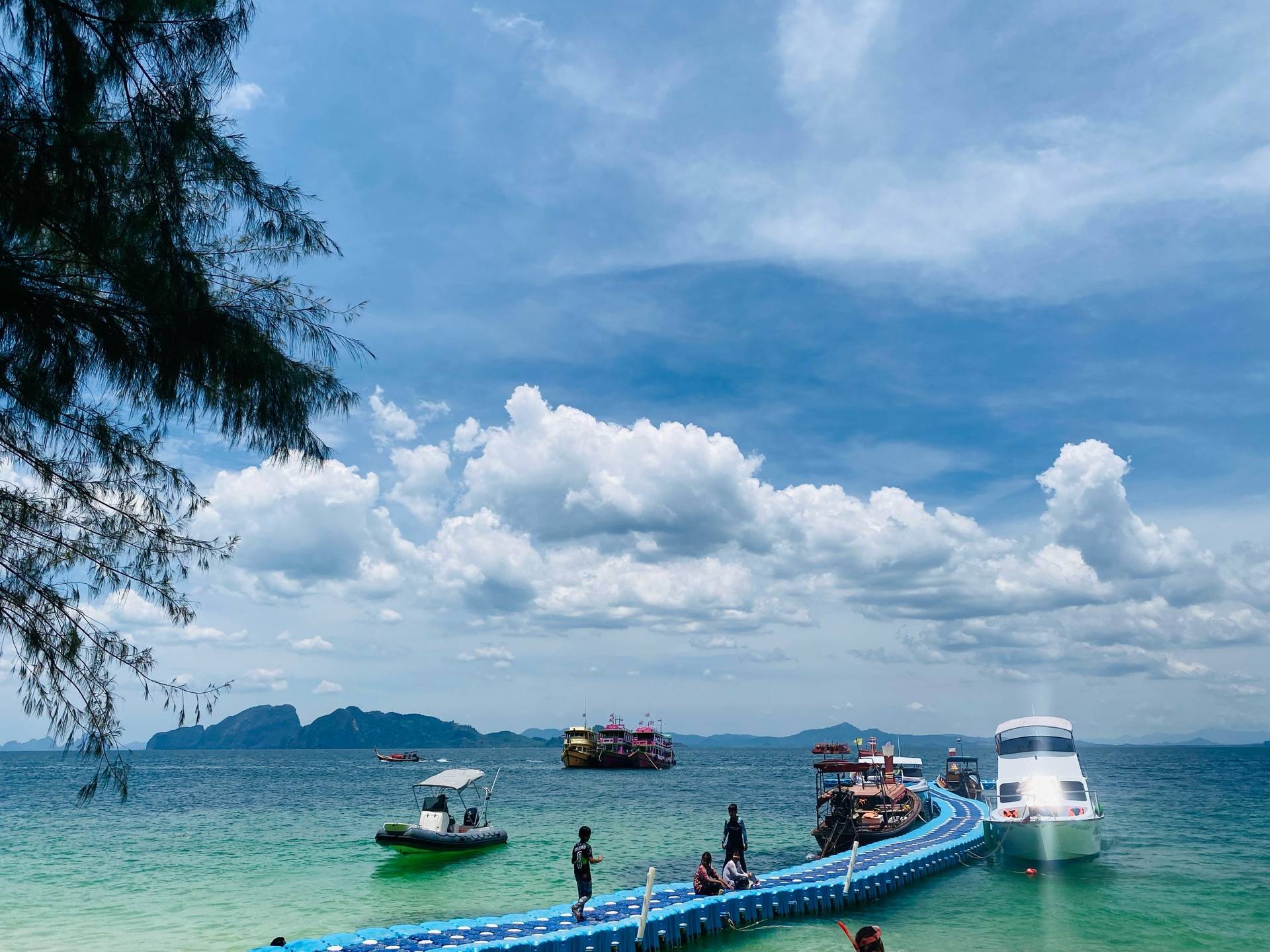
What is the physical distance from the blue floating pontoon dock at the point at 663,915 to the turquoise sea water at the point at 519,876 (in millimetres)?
551

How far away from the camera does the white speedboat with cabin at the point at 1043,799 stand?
28.2 metres

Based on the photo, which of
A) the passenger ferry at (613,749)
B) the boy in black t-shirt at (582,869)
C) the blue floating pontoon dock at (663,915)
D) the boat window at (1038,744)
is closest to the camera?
the blue floating pontoon dock at (663,915)

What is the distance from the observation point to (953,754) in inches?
2608

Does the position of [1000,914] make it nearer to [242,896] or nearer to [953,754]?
[242,896]

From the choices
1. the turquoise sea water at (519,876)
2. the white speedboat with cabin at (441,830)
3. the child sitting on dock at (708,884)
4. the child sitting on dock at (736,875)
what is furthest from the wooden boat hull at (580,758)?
the child sitting on dock at (708,884)

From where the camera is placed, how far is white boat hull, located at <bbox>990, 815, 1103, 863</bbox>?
91.9ft

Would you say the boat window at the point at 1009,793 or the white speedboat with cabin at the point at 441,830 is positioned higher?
the boat window at the point at 1009,793

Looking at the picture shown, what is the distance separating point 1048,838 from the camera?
92.6 feet

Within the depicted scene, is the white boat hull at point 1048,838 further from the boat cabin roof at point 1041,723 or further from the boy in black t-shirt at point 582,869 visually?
the boy in black t-shirt at point 582,869

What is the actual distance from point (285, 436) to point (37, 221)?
8.95ft

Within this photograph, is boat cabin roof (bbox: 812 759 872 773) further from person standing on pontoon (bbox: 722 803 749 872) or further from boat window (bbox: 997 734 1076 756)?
person standing on pontoon (bbox: 722 803 749 872)

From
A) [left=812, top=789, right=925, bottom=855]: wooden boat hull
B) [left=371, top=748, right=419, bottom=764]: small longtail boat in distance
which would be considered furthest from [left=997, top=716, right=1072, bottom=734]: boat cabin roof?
[left=371, top=748, right=419, bottom=764]: small longtail boat in distance

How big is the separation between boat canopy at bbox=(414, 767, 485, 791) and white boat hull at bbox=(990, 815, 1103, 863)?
18874mm

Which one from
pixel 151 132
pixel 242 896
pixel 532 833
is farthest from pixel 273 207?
pixel 532 833
